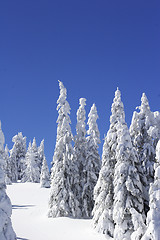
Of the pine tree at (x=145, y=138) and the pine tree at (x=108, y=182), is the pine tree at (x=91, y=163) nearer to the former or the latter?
the pine tree at (x=108, y=182)

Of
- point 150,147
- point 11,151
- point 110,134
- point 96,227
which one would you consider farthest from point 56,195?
point 11,151

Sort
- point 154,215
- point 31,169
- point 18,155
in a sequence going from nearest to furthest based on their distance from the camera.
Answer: point 154,215
point 31,169
point 18,155

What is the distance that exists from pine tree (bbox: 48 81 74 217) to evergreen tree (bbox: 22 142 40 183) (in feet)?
130

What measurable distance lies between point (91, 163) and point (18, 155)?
52.6 m

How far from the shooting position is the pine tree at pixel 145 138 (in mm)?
26145

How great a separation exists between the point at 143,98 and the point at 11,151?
60.3 m

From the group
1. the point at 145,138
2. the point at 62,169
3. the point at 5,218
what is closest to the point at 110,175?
the point at 145,138

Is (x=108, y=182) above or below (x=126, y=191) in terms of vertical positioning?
above

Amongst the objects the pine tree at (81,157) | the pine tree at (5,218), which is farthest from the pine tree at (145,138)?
the pine tree at (5,218)

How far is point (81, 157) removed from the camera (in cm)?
3781

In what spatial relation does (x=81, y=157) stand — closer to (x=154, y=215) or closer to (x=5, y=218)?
(x=154, y=215)

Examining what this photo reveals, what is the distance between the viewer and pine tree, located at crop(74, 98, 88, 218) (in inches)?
1389

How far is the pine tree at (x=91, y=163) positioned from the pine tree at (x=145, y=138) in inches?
350

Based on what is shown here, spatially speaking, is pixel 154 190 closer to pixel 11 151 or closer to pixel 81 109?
pixel 81 109
